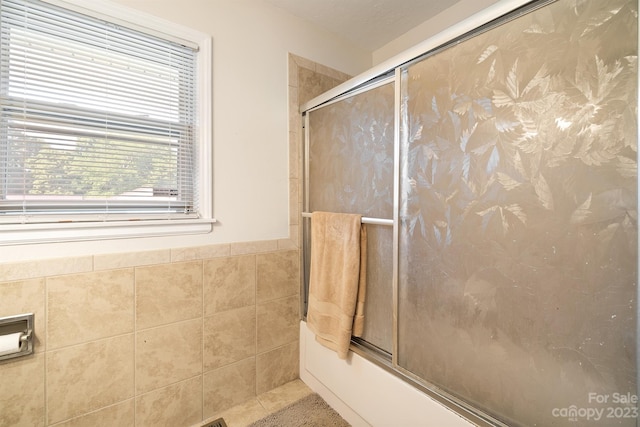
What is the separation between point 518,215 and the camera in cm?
74

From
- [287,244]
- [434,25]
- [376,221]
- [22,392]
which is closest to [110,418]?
[22,392]

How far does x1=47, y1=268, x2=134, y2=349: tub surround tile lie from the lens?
39.1 inches

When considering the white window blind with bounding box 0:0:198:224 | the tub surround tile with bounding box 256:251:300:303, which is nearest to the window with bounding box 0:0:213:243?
the white window blind with bounding box 0:0:198:224

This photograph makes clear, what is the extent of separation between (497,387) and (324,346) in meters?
0.82

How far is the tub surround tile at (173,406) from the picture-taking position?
115 centimetres

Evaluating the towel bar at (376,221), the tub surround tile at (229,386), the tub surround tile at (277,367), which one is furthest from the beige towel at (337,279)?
the tub surround tile at (229,386)

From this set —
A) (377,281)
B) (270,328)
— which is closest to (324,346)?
(270,328)

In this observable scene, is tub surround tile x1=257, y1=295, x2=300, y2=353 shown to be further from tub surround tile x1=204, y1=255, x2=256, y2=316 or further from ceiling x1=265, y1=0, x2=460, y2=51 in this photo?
ceiling x1=265, y1=0, x2=460, y2=51

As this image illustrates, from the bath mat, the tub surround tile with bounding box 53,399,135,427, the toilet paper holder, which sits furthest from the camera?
the bath mat

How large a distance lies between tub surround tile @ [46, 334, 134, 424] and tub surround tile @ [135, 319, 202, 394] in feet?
0.14

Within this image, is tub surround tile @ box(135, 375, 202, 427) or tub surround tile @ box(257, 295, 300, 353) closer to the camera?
tub surround tile @ box(135, 375, 202, 427)

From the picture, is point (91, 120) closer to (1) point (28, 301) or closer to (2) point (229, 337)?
(1) point (28, 301)

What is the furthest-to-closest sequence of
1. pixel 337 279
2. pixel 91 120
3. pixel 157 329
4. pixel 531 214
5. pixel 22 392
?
pixel 337 279 < pixel 157 329 < pixel 91 120 < pixel 22 392 < pixel 531 214

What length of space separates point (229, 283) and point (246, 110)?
2.99 ft
